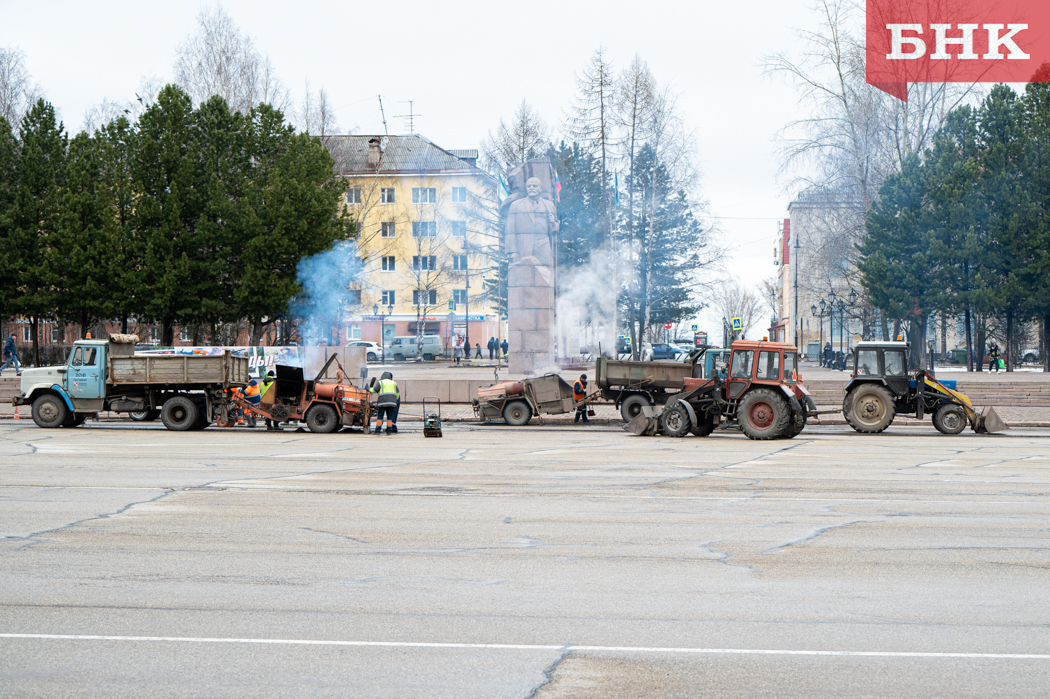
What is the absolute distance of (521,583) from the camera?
7.36 metres

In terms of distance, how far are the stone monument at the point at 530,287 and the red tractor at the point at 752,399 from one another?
15381 millimetres

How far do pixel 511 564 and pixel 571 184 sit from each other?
51391 mm

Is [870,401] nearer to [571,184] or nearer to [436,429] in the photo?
[436,429]

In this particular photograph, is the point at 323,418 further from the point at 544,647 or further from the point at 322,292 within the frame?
the point at 322,292

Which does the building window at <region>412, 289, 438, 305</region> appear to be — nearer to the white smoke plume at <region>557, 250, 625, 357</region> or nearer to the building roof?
the building roof

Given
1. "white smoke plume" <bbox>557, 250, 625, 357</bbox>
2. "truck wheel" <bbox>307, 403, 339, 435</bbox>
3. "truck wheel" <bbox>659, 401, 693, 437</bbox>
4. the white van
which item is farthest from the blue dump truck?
the white van

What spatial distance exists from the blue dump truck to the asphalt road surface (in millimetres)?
9669

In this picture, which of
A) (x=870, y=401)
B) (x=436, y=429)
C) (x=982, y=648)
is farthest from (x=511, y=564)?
(x=870, y=401)

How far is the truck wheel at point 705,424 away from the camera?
22.9 meters

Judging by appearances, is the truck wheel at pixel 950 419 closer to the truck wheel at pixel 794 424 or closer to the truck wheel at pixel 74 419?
the truck wheel at pixel 794 424

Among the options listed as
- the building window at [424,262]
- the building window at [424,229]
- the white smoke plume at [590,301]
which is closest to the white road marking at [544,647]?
the white smoke plume at [590,301]

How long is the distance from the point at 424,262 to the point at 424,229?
16.7ft

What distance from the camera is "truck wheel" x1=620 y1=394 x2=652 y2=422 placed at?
26.9 metres

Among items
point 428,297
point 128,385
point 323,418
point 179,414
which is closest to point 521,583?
point 323,418
